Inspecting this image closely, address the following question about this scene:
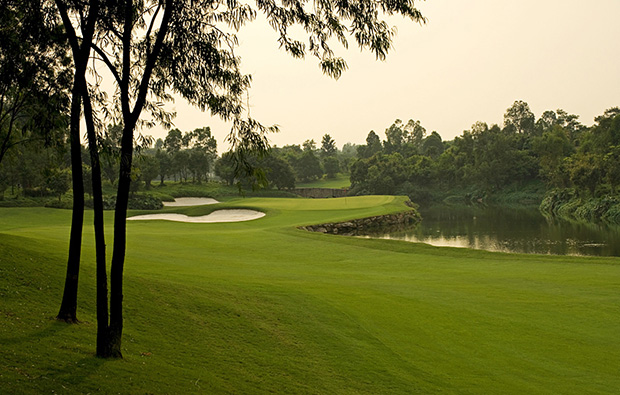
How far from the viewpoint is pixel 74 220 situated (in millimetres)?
9758

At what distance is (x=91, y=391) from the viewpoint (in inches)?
276

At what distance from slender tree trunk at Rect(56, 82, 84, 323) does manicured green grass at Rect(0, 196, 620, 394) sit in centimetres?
42

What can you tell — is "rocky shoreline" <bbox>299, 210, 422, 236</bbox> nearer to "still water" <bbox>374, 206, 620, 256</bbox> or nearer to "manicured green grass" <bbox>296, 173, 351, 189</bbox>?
"still water" <bbox>374, 206, 620, 256</bbox>

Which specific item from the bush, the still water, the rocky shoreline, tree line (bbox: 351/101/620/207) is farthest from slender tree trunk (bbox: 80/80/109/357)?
tree line (bbox: 351/101/620/207)

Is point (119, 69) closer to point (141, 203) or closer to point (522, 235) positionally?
point (522, 235)

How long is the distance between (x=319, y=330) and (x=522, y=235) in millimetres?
33493

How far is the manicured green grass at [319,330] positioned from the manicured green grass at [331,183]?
10920 centimetres

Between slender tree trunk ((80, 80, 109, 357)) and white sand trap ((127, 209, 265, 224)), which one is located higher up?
slender tree trunk ((80, 80, 109, 357))

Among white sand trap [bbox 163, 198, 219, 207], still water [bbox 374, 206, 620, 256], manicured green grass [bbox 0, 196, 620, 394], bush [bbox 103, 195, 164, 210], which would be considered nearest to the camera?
manicured green grass [bbox 0, 196, 620, 394]

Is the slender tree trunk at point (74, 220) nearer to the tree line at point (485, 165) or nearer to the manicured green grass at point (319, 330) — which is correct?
the manicured green grass at point (319, 330)

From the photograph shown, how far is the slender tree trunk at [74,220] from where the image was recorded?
9.34 meters

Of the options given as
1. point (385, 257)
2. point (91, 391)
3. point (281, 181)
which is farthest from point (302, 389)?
point (281, 181)

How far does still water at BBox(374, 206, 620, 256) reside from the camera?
3347 centimetres

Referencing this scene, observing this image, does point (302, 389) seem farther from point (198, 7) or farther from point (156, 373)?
point (198, 7)
